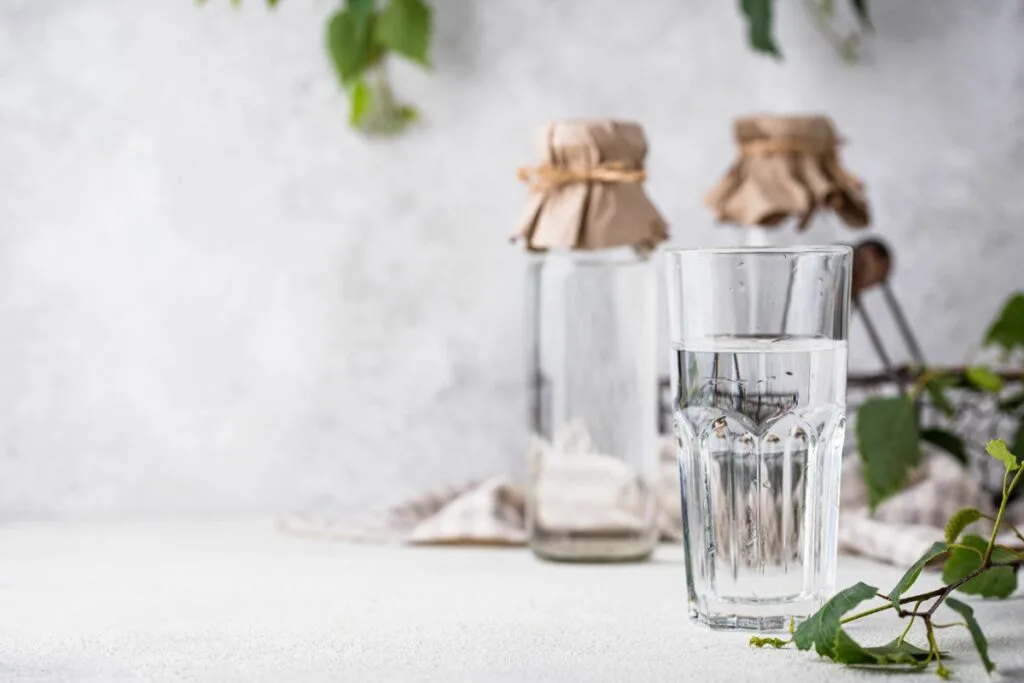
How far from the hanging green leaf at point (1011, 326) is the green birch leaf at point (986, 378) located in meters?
0.03

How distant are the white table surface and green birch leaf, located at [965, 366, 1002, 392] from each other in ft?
0.62

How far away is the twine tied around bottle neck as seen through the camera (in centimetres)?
94

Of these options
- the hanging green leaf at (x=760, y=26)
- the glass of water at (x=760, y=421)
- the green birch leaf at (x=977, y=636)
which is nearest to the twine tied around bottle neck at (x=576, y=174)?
the glass of water at (x=760, y=421)

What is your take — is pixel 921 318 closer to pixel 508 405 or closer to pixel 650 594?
pixel 508 405

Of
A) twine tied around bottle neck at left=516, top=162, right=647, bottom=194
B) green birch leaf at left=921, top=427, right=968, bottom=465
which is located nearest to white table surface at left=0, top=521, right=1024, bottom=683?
green birch leaf at left=921, top=427, right=968, bottom=465

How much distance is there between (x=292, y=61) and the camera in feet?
4.15

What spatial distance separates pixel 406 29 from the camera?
4.02 ft

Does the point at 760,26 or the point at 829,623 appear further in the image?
the point at 760,26

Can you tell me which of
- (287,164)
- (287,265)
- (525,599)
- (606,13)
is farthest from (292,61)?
(525,599)

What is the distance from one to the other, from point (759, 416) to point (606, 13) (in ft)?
2.25

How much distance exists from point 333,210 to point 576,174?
0.41 metres

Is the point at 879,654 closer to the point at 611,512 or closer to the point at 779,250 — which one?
the point at 779,250

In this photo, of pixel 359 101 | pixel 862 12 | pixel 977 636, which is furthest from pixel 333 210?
pixel 977 636

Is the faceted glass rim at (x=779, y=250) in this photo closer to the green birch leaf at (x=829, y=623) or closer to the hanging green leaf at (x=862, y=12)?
the green birch leaf at (x=829, y=623)
